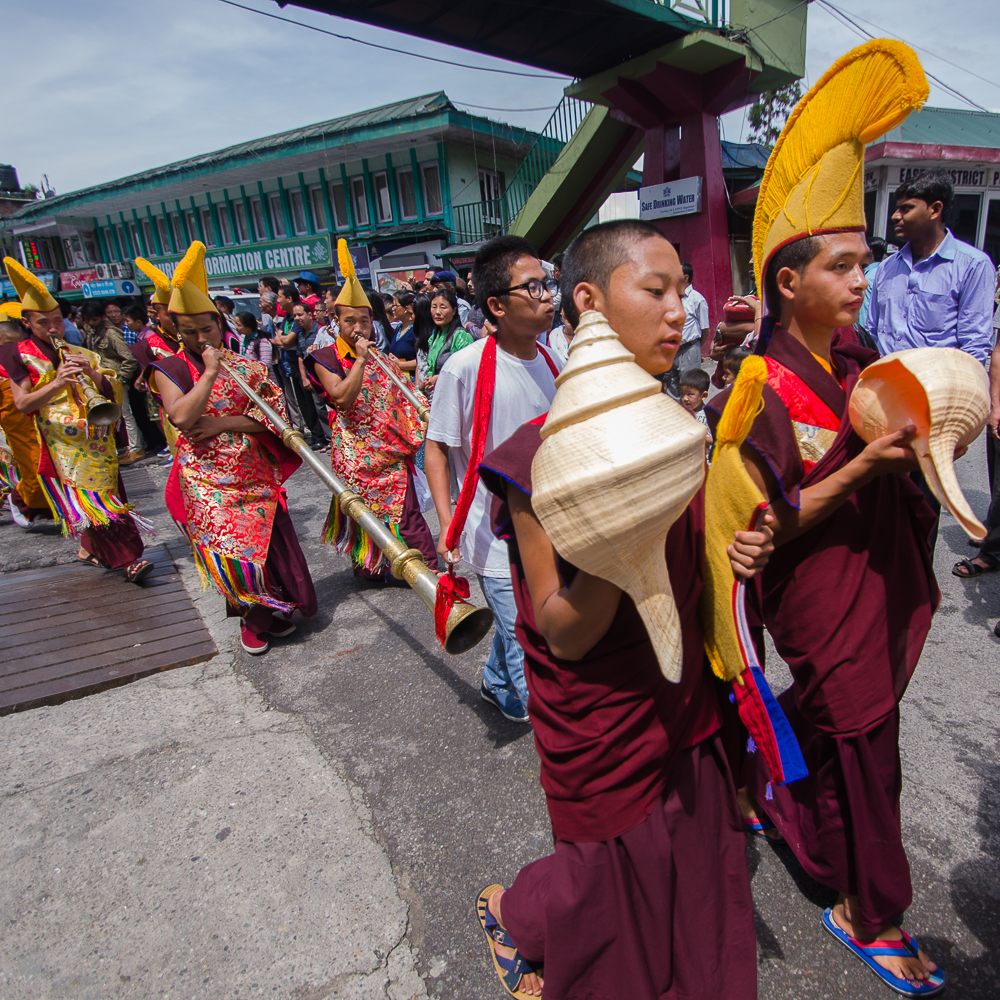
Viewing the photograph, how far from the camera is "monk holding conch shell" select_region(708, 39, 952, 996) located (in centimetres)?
139

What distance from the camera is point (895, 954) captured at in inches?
62.7

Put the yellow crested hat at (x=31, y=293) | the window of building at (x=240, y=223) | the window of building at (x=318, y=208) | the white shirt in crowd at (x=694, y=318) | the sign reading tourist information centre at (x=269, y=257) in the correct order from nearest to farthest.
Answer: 1. the yellow crested hat at (x=31, y=293)
2. the white shirt in crowd at (x=694, y=318)
3. the sign reading tourist information centre at (x=269, y=257)
4. the window of building at (x=318, y=208)
5. the window of building at (x=240, y=223)

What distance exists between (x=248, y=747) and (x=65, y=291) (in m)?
31.8

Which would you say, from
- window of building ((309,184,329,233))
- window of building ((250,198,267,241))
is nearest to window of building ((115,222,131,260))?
window of building ((250,198,267,241))

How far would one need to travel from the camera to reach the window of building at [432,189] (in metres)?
18.1

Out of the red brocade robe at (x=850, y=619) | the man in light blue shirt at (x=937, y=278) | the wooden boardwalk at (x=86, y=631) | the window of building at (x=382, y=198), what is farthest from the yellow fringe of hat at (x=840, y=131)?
the window of building at (x=382, y=198)

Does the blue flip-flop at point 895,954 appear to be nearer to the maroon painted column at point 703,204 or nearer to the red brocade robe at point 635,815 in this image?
the red brocade robe at point 635,815

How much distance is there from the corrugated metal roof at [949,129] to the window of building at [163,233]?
2526 cm

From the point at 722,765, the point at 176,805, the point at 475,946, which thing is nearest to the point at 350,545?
the point at 176,805

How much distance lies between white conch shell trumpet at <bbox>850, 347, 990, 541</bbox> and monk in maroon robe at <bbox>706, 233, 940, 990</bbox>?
18 cm

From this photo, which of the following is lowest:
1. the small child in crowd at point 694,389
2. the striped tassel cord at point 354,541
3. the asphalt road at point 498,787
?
the asphalt road at point 498,787

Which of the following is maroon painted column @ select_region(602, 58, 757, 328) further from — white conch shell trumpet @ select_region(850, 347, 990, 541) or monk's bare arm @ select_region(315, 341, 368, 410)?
white conch shell trumpet @ select_region(850, 347, 990, 541)

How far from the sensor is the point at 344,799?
7.74 ft

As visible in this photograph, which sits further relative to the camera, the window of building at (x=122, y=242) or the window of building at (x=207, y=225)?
the window of building at (x=122, y=242)
